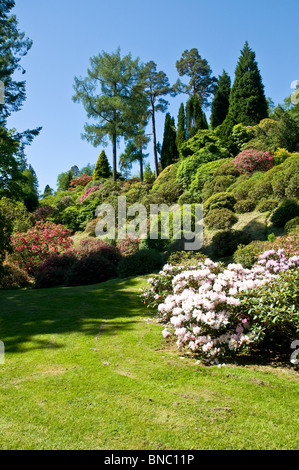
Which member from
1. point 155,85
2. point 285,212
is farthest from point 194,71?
point 285,212

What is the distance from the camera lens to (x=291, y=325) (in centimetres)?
391

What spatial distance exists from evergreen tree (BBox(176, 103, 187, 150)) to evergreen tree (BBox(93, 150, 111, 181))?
8.49 m

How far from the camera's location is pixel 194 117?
3019 centimetres

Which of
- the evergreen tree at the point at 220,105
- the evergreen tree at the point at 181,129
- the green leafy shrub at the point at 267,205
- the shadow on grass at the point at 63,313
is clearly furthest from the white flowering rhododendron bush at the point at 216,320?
the evergreen tree at the point at 220,105

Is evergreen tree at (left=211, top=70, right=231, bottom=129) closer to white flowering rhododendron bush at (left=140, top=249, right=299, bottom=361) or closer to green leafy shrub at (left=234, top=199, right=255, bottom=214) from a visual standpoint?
green leafy shrub at (left=234, top=199, right=255, bottom=214)

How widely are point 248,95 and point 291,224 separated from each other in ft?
63.3

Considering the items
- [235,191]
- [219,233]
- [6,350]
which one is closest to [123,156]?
[235,191]

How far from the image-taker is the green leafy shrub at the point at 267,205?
40.5 ft

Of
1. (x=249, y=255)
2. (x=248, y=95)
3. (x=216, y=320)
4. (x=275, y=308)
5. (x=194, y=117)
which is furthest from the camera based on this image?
(x=194, y=117)

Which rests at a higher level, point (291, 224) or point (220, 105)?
point (220, 105)

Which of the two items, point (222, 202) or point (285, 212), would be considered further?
point (222, 202)

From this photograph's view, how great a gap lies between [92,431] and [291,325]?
2.52 metres

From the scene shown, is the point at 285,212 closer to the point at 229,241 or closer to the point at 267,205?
Answer: the point at 267,205

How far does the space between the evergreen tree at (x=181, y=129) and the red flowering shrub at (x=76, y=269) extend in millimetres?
20170
